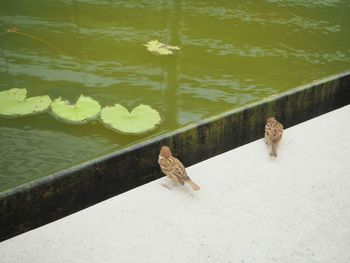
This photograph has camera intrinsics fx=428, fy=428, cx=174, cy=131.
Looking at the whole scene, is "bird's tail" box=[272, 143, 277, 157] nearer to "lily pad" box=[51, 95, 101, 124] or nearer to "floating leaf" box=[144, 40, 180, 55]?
"lily pad" box=[51, 95, 101, 124]

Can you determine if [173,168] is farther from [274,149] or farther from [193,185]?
[274,149]

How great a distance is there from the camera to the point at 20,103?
3328 millimetres

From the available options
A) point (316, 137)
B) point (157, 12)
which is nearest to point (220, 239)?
point (316, 137)

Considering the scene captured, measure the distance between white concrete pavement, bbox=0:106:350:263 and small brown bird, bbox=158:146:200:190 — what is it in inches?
3.9

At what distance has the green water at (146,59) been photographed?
318cm

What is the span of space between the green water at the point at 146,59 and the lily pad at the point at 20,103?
0.07 metres

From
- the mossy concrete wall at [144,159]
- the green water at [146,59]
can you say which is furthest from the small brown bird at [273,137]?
the green water at [146,59]

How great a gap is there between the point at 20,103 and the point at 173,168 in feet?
4.72

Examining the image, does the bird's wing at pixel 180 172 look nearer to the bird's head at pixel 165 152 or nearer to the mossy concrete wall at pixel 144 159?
the bird's head at pixel 165 152

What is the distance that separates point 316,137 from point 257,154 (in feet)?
1.75

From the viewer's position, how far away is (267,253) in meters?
2.28

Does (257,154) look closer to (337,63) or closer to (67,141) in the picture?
(67,141)

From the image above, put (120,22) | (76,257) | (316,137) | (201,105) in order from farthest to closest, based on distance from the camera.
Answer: (120,22)
(201,105)
(316,137)
(76,257)

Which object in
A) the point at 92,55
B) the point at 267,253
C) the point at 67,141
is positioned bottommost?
the point at 267,253
